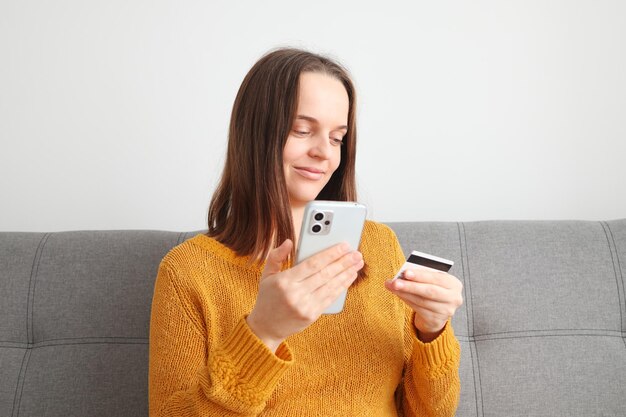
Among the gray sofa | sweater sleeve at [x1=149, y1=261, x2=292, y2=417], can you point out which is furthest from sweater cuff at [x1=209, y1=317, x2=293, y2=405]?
the gray sofa

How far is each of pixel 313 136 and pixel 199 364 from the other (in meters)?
0.44

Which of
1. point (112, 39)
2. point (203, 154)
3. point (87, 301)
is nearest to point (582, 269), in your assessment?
point (203, 154)

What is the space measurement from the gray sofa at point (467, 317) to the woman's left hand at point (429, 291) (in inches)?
15.7

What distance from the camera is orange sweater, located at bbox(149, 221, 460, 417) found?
1.04 metres

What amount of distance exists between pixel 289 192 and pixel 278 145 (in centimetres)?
10

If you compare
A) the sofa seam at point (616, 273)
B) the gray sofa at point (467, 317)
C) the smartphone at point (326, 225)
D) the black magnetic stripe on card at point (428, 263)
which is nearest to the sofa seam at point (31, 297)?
the gray sofa at point (467, 317)

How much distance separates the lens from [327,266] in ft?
2.81

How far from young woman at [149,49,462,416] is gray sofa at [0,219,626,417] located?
24 cm

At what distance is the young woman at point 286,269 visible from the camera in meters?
1.04

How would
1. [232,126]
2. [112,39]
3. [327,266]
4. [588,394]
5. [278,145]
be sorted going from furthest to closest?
1. [112,39]
2. [588,394]
3. [232,126]
4. [278,145]
5. [327,266]

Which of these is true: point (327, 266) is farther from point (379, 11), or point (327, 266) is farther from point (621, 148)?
point (621, 148)

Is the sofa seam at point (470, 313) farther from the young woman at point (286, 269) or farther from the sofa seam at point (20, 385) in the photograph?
the sofa seam at point (20, 385)

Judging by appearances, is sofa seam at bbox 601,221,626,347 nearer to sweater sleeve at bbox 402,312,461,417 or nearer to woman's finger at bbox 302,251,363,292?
sweater sleeve at bbox 402,312,461,417

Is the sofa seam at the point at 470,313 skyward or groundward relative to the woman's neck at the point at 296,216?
groundward
